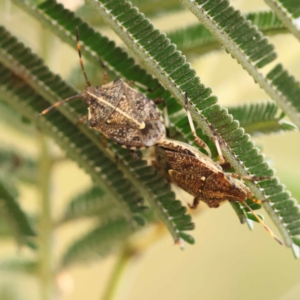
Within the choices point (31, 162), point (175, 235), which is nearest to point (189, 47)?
point (175, 235)

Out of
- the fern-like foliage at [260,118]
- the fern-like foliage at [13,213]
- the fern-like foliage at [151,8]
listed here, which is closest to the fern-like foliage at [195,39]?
the fern-like foliage at [151,8]

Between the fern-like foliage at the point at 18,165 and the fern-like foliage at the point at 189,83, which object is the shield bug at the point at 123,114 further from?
the fern-like foliage at the point at 18,165

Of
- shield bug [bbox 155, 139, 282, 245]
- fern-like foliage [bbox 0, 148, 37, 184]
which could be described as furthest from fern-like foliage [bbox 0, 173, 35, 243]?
shield bug [bbox 155, 139, 282, 245]

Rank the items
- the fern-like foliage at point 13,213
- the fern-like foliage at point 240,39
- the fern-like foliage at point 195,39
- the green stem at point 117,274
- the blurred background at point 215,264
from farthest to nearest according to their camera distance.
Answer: the blurred background at point 215,264 < the green stem at point 117,274 < the fern-like foliage at point 195,39 < the fern-like foliage at point 13,213 < the fern-like foliage at point 240,39

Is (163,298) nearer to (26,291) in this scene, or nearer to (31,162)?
(26,291)

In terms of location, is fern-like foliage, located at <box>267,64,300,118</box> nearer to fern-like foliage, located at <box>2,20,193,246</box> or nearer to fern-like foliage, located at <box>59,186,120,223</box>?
fern-like foliage, located at <box>2,20,193,246</box>

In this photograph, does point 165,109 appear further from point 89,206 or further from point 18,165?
point 18,165

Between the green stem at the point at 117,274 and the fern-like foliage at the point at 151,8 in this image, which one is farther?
the green stem at the point at 117,274
